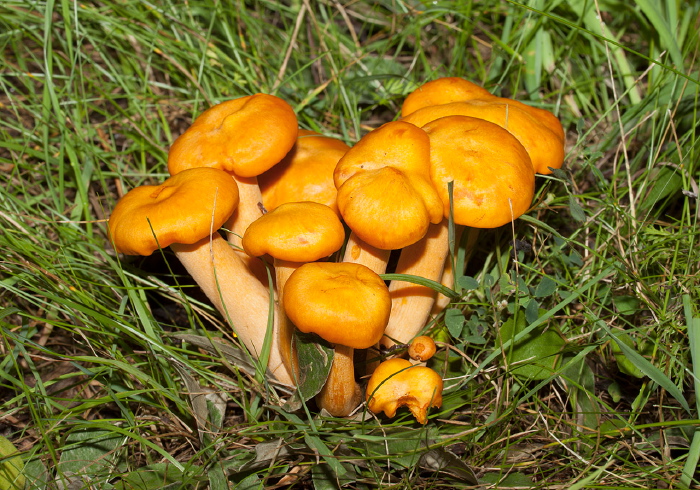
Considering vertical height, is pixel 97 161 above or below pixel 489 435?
above

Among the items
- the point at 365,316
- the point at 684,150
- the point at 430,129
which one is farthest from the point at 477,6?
the point at 365,316

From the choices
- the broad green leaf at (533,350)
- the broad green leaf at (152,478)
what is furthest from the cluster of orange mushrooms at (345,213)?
the broad green leaf at (152,478)

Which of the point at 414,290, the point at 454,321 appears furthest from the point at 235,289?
the point at 454,321

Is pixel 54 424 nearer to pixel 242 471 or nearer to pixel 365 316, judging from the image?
pixel 242 471

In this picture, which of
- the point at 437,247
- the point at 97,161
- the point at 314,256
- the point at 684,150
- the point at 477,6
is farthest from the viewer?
the point at 477,6

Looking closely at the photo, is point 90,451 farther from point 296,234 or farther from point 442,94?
point 442,94

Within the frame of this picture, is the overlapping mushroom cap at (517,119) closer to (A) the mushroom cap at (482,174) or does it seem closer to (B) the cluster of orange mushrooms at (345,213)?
(B) the cluster of orange mushrooms at (345,213)
